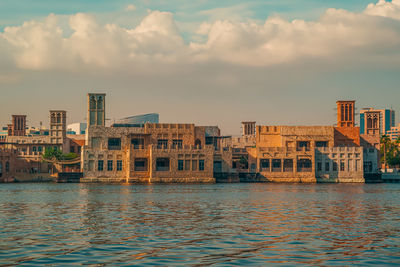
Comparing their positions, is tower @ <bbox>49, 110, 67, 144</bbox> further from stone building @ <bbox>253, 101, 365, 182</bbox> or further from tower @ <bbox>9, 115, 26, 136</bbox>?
stone building @ <bbox>253, 101, 365, 182</bbox>

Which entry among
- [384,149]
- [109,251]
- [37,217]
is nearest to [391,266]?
[109,251]

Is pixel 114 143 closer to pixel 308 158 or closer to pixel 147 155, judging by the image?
pixel 147 155

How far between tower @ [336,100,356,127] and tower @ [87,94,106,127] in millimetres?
58248

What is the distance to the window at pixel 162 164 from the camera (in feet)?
372

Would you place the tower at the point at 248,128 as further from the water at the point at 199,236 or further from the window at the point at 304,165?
the water at the point at 199,236

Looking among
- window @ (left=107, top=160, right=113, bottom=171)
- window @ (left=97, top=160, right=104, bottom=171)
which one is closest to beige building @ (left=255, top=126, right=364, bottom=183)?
window @ (left=107, top=160, right=113, bottom=171)

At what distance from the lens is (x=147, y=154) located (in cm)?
11525

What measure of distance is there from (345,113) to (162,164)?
174 ft

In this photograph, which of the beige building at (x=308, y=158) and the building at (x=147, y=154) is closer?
the building at (x=147, y=154)

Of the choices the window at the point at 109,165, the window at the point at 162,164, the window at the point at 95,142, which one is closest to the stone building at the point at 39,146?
the window at the point at 95,142

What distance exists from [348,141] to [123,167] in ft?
170

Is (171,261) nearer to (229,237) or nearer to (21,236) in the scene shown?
(229,237)

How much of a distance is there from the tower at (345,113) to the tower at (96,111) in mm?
58248

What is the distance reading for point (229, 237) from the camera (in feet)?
104
